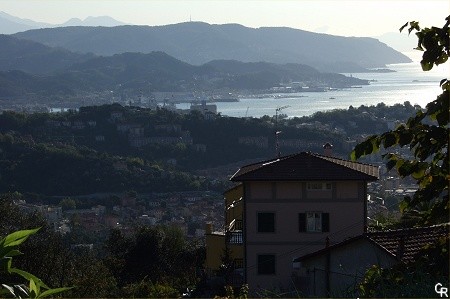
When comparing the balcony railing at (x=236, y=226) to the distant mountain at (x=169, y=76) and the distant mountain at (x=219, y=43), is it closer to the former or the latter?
the distant mountain at (x=169, y=76)

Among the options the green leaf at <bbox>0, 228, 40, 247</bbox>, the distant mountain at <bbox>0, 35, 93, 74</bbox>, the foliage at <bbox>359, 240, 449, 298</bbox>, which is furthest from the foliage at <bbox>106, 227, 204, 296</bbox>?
the distant mountain at <bbox>0, 35, 93, 74</bbox>

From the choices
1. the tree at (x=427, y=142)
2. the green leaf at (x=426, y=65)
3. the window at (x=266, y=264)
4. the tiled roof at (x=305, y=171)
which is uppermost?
the green leaf at (x=426, y=65)

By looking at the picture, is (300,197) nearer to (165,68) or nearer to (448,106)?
(448,106)

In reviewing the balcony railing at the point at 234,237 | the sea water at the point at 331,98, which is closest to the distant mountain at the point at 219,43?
the sea water at the point at 331,98

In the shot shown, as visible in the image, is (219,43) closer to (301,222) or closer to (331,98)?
(331,98)

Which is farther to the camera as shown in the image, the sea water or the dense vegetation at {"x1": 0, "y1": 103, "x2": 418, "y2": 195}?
the sea water

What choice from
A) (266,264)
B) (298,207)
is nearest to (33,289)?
(266,264)

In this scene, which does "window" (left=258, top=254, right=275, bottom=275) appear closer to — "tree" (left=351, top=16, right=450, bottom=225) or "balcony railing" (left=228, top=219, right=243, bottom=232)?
"balcony railing" (left=228, top=219, right=243, bottom=232)

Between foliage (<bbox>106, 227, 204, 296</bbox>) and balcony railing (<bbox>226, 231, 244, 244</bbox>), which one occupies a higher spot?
balcony railing (<bbox>226, 231, 244, 244</bbox>)
